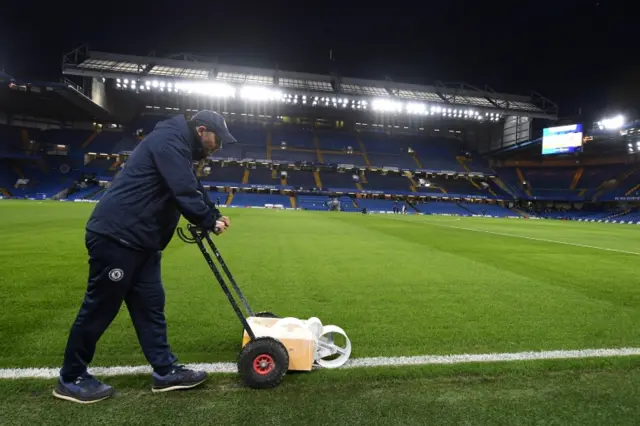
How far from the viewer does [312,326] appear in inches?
128

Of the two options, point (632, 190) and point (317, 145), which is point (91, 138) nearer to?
point (317, 145)

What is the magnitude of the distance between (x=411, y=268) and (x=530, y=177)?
66347mm

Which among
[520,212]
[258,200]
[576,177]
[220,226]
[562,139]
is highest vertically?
[562,139]

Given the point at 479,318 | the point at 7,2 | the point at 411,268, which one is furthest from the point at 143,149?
the point at 7,2

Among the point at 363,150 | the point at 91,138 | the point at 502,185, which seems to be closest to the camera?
the point at 91,138

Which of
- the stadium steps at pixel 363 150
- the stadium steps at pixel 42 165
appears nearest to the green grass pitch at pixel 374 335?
the stadium steps at pixel 42 165

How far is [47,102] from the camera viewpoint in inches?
1847

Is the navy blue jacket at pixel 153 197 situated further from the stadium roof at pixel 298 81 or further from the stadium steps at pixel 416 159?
the stadium steps at pixel 416 159

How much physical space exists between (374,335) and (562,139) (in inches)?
2211

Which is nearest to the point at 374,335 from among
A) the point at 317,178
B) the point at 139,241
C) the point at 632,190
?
the point at 139,241

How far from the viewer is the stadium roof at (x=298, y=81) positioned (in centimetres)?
4356

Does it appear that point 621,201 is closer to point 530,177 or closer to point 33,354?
point 530,177

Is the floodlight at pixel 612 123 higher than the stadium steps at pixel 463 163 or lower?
higher

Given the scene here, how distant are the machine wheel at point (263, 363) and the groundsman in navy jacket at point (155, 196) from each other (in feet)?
3.15
